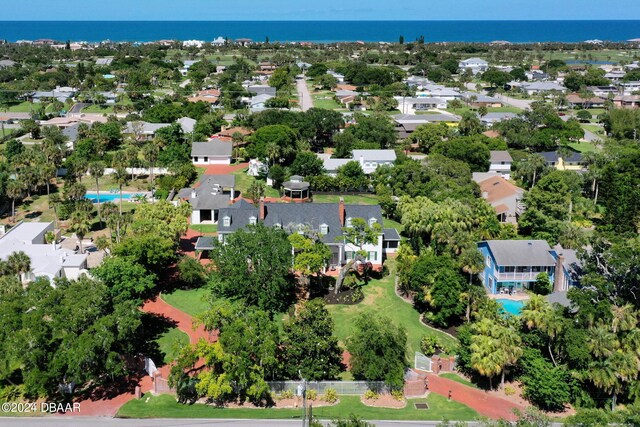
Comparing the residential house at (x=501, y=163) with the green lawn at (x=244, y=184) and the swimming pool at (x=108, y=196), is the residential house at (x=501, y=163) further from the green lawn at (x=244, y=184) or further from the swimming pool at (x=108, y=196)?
the swimming pool at (x=108, y=196)

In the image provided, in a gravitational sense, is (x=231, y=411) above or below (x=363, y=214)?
below

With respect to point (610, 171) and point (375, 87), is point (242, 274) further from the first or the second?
point (375, 87)

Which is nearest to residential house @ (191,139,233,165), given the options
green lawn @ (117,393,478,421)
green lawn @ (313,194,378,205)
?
green lawn @ (313,194,378,205)

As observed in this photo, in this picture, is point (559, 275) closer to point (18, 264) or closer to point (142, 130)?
point (18, 264)

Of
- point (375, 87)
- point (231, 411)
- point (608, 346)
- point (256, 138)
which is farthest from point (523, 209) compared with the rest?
point (375, 87)

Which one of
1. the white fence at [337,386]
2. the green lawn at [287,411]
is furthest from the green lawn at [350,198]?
the green lawn at [287,411]

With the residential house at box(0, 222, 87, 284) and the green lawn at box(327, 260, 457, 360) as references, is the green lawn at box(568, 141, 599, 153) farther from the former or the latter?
the residential house at box(0, 222, 87, 284)

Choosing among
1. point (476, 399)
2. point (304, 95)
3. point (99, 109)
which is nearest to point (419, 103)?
point (304, 95)
